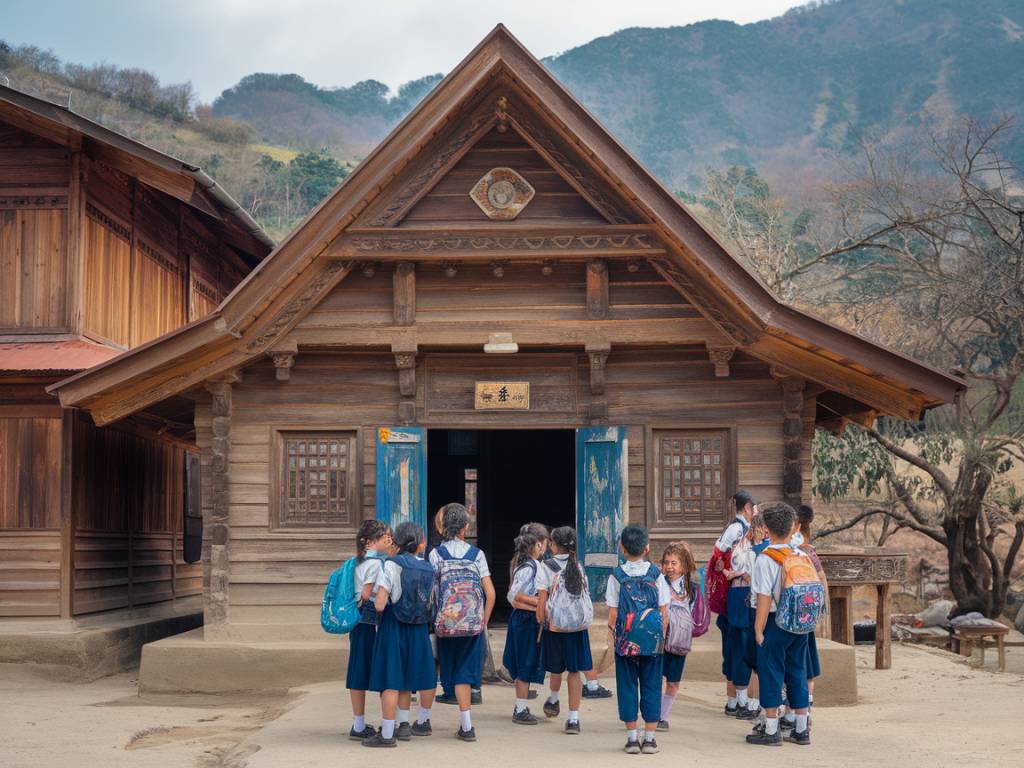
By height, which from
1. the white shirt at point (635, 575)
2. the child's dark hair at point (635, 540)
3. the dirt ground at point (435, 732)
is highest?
the child's dark hair at point (635, 540)

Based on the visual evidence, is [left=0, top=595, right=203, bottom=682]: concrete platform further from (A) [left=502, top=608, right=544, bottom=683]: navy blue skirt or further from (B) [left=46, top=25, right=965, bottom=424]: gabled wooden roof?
(A) [left=502, top=608, right=544, bottom=683]: navy blue skirt

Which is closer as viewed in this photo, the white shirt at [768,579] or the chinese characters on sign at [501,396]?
the white shirt at [768,579]

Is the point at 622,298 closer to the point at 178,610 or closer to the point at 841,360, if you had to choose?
the point at 841,360

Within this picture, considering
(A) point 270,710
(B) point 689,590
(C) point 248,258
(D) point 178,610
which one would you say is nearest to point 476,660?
(B) point 689,590

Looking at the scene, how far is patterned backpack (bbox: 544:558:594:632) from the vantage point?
9.04 meters

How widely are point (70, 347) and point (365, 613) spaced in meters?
7.16

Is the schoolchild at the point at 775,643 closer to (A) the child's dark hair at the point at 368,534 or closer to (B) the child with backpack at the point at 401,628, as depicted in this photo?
(B) the child with backpack at the point at 401,628

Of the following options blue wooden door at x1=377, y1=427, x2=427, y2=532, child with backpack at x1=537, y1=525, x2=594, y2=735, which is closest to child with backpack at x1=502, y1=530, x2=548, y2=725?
child with backpack at x1=537, y1=525, x2=594, y2=735

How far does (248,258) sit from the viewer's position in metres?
21.5

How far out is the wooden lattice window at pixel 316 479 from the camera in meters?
12.7

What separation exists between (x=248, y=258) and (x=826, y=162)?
76.7m

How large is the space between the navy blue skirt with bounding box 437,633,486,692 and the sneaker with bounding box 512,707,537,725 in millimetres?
532

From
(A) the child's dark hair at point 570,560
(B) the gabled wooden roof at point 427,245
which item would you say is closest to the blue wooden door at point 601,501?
(B) the gabled wooden roof at point 427,245

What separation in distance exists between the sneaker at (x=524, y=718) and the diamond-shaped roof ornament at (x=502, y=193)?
529 cm
